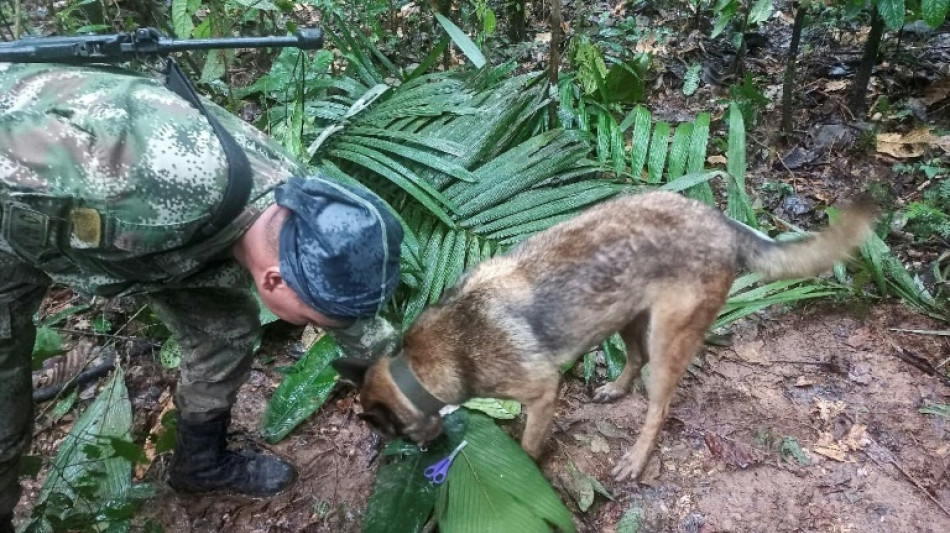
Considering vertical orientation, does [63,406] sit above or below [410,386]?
below

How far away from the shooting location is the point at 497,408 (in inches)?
140

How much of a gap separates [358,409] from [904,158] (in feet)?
14.2

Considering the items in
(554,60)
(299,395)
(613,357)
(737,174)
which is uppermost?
(554,60)

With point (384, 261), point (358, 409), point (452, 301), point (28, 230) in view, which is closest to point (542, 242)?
point (452, 301)

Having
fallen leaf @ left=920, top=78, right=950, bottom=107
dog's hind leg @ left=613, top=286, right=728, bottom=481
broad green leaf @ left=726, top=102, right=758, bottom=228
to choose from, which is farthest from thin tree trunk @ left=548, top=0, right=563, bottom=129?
fallen leaf @ left=920, top=78, right=950, bottom=107

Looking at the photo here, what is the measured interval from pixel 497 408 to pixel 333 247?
1.78 m

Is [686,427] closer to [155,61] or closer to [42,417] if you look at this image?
[155,61]

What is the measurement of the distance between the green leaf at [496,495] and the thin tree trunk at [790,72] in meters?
3.58

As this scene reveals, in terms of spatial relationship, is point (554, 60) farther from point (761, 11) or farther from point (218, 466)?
point (218, 466)

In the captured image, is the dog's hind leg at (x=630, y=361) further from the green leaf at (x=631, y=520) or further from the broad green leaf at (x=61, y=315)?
the broad green leaf at (x=61, y=315)

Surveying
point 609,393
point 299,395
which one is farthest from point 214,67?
point 609,393

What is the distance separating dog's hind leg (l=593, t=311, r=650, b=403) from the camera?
11.6ft

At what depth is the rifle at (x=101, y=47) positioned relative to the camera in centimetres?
220

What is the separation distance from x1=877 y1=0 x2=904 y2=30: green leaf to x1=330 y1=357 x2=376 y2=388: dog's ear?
3667 mm
